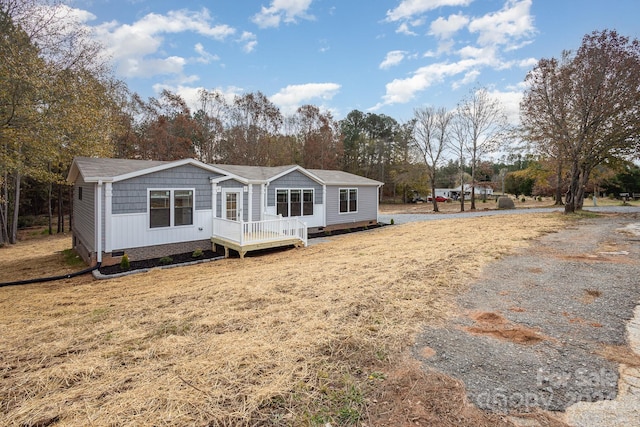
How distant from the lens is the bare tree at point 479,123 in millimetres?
26531

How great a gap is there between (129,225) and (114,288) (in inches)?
124

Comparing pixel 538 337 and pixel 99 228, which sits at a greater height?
pixel 99 228

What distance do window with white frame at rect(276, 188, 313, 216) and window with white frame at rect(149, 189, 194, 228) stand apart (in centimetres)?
400

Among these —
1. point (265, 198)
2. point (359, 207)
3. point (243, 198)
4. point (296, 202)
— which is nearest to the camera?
point (243, 198)

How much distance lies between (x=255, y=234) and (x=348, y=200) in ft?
22.7

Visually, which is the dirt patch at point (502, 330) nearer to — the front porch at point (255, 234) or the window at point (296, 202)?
the front porch at point (255, 234)

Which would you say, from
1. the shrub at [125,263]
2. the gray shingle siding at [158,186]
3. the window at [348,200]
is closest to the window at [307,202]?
the window at [348,200]

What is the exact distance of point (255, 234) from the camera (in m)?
11.0

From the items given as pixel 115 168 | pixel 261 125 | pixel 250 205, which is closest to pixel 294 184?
pixel 250 205

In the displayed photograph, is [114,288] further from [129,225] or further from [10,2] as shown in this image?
[10,2]

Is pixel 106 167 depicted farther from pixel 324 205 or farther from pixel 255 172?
pixel 324 205

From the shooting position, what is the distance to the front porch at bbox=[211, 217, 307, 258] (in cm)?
1051

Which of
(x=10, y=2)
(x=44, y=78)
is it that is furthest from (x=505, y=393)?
(x=10, y=2)

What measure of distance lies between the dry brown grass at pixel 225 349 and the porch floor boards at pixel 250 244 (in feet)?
13.6
